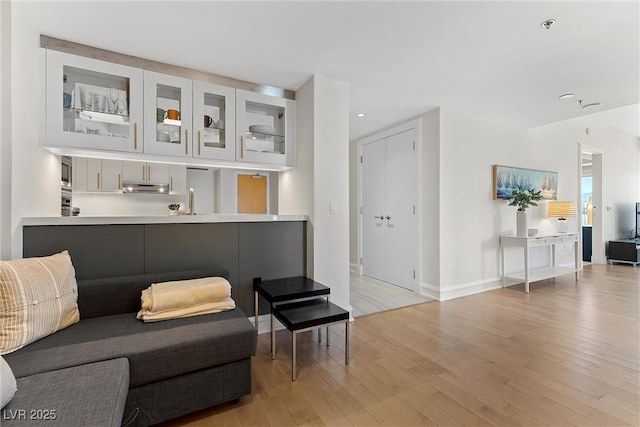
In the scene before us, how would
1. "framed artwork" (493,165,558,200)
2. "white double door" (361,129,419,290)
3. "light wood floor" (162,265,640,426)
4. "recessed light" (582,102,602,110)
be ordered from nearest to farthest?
"light wood floor" (162,265,640,426) → "recessed light" (582,102,602,110) → "white double door" (361,129,419,290) → "framed artwork" (493,165,558,200)

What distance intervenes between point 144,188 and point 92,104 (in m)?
0.74

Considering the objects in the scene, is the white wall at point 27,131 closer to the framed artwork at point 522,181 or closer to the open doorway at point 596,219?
the framed artwork at point 522,181

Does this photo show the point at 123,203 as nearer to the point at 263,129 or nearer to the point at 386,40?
the point at 263,129

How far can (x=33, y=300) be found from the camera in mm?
1482

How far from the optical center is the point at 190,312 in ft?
6.12

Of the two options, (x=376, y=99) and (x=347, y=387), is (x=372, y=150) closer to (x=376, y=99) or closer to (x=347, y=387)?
(x=376, y=99)

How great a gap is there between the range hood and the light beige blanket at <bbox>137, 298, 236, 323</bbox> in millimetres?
1155

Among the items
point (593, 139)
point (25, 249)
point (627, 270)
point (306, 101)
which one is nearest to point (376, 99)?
point (306, 101)

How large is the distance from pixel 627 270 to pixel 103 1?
319 inches

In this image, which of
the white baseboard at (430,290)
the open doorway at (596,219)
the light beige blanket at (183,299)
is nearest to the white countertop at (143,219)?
the light beige blanket at (183,299)

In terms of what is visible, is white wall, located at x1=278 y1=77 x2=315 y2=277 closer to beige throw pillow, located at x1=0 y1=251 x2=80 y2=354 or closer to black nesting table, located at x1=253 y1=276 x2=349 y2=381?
black nesting table, located at x1=253 y1=276 x2=349 y2=381

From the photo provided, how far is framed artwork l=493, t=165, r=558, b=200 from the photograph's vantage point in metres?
4.20

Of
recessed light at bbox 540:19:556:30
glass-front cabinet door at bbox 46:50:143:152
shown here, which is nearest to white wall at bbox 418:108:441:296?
recessed light at bbox 540:19:556:30

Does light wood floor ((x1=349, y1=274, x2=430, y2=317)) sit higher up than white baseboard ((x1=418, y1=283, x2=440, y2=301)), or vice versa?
white baseboard ((x1=418, y1=283, x2=440, y2=301))
